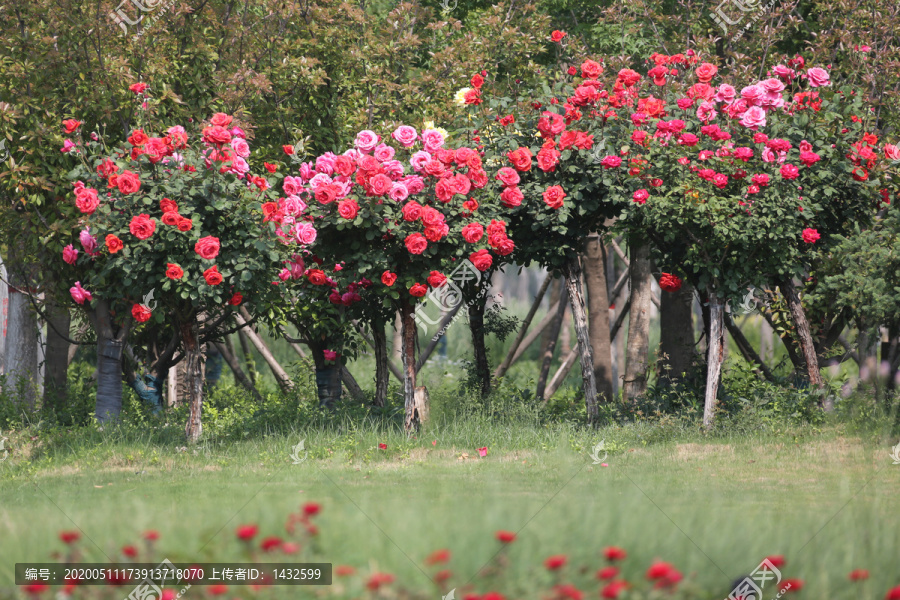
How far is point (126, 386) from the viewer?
13234mm

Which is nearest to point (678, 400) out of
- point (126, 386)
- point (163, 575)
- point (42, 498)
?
point (42, 498)

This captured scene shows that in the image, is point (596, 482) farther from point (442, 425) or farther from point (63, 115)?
point (63, 115)

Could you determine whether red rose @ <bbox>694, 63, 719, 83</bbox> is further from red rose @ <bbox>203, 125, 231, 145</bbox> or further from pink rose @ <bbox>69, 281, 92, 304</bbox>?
pink rose @ <bbox>69, 281, 92, 304</bbox>

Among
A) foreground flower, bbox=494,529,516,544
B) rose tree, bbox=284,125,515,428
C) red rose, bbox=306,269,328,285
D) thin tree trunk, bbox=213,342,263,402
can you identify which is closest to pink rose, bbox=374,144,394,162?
rose tree, bbox=284,125,515,428

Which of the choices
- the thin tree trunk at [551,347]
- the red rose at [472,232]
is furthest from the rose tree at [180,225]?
the thin tree trunk at [551,347]

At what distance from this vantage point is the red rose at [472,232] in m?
8.23

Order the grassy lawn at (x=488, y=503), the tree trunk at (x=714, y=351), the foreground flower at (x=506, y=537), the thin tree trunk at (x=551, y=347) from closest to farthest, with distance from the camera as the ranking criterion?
the foreground flower at (x=506, y=537)
the grassy lawn at (x=488, y=503)
the tree trunk at (x=714, y=351)
the thin tree trunk at (x=551, y=347)

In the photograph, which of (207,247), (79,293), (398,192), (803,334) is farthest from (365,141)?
(803,334)

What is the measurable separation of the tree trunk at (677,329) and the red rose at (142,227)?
6352 millimetres

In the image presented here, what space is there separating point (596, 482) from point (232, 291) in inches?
155

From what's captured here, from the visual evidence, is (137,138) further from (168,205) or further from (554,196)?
(554,196)

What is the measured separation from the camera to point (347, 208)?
812cm

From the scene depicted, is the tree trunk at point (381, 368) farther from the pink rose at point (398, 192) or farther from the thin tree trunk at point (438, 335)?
the pink rose at point (398, 192)

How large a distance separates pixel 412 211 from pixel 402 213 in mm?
301
